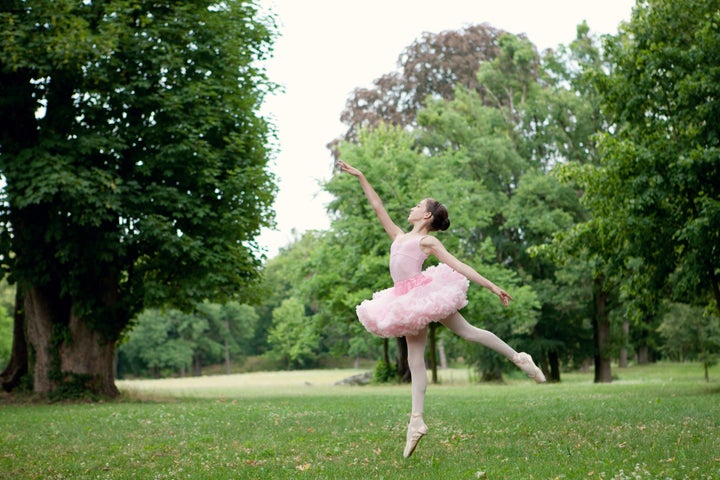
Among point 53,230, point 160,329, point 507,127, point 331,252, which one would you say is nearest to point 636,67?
point 53,230

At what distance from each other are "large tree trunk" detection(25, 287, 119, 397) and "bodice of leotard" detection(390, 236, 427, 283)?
1744 cm

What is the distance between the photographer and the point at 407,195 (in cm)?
3762

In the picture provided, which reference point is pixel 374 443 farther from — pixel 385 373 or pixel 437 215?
pixel 385 373

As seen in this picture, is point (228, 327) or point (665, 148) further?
point (228, 327)

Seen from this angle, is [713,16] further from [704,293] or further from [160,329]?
[160,329]

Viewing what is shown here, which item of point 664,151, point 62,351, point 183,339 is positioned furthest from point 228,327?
point 664,151

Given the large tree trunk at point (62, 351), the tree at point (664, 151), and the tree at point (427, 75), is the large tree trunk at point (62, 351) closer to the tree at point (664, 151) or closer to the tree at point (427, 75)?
the tree at point (664, 151)

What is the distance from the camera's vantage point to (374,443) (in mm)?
11352

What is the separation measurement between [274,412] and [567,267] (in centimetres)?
2576

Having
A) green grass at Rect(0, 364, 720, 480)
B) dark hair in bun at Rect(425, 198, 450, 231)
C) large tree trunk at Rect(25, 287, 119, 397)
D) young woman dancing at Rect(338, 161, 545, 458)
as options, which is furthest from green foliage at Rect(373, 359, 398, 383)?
dark hair in bun at Rect(425, 198, 450, 231)

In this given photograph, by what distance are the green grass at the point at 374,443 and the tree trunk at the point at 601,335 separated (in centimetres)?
2491

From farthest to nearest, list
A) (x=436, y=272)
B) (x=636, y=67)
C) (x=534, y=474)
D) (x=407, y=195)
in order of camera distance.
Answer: (x=407, y=195)
(x=636, y=67)
(x=436, y=272)
(x=534, y=474)

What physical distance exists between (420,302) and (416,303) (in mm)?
49

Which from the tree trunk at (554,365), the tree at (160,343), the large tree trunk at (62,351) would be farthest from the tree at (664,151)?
the tree at (160,343)
